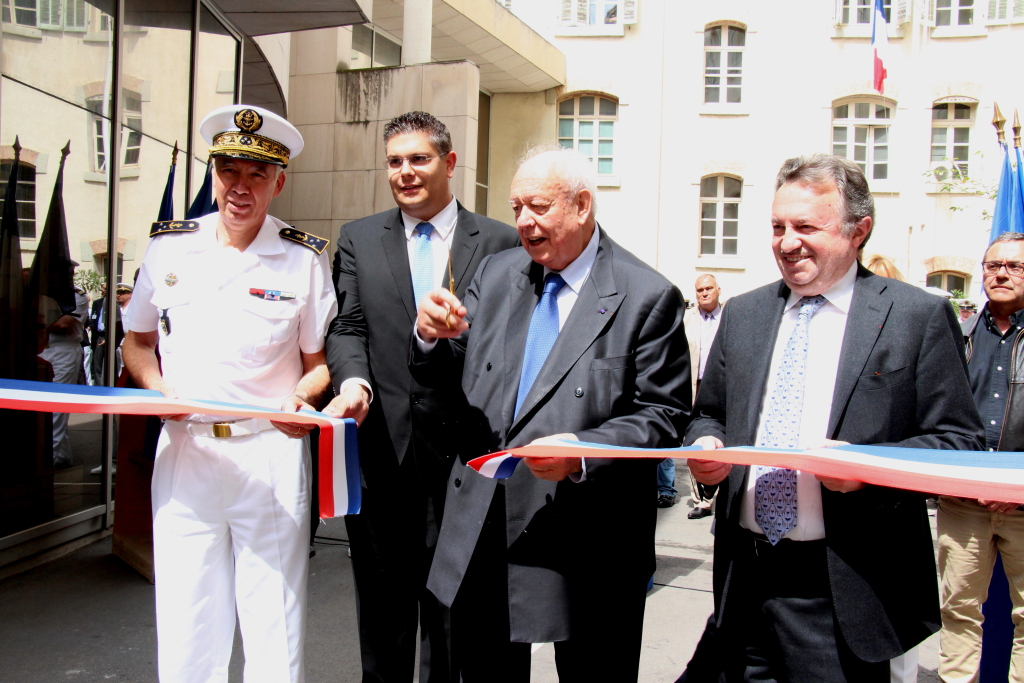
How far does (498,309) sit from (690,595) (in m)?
3.23

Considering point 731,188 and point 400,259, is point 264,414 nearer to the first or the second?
point 400,259

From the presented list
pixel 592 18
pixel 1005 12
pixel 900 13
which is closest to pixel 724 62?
pixel 592 18

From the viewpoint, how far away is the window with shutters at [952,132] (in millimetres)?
19594

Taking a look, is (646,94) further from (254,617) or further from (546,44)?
(254,617)

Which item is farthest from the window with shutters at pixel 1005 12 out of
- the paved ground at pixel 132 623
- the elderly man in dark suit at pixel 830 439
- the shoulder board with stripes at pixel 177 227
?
the shoulder board with stripes at pixel 177 227

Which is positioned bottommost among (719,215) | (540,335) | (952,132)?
(540,335)

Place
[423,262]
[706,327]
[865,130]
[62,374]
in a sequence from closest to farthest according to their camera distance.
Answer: [423,262] < [62,374] < [706,327] < [865,130]

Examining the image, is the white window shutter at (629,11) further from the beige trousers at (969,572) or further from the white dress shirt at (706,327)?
the beige trousers at (969,572)

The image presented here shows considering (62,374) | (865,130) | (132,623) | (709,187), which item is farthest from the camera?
(709,187)

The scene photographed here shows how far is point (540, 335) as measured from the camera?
259 cm

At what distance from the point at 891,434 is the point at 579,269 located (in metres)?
1.02

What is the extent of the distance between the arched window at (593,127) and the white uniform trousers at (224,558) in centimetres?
1890

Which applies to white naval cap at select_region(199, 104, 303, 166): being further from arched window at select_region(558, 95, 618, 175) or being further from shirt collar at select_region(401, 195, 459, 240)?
arched window at select_region(558, 95, 618, 175)

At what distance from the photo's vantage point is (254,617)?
257 cm
